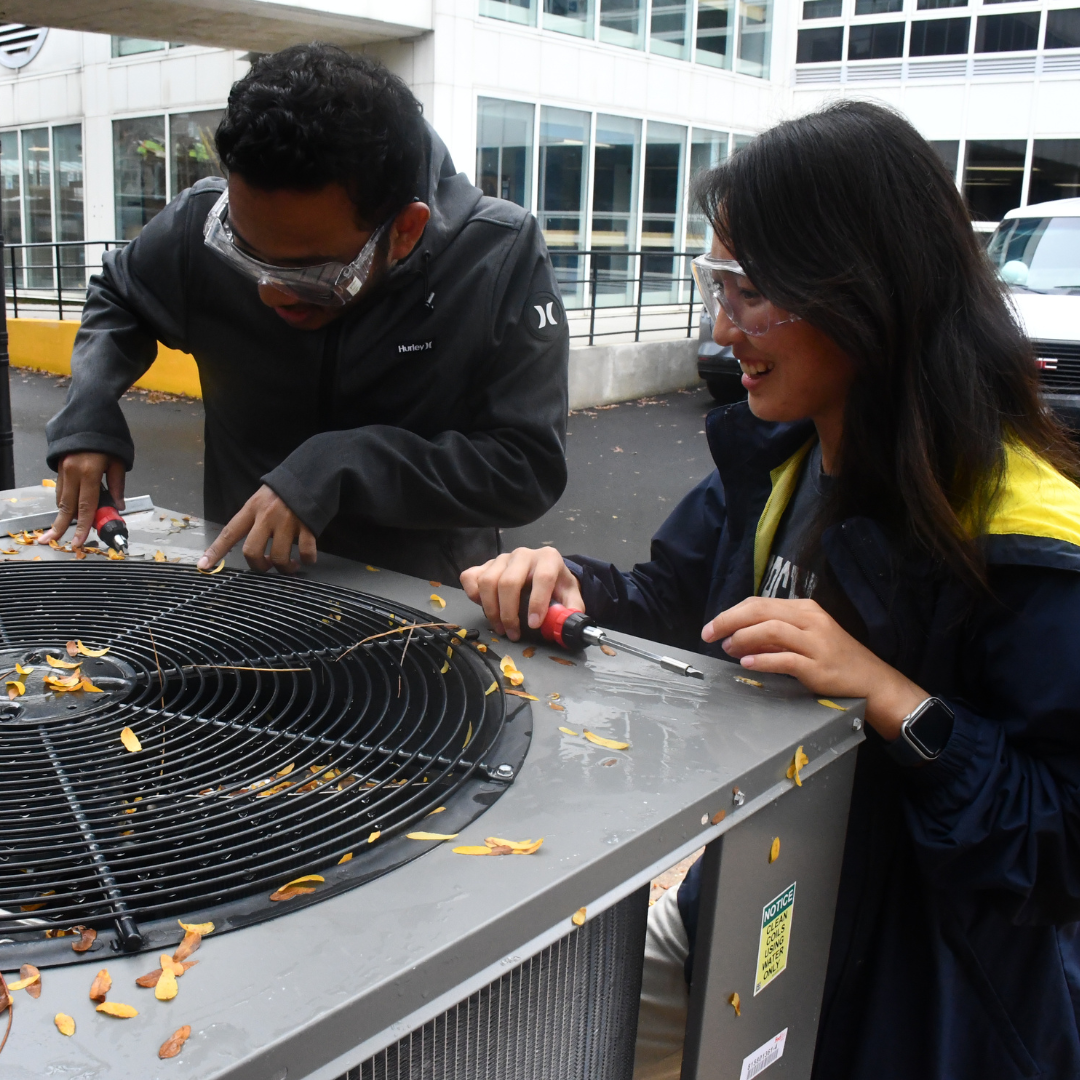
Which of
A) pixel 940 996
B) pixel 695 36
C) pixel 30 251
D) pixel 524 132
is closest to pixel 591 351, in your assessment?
pixel 524 132

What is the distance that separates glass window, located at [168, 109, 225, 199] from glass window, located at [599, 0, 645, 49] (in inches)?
196

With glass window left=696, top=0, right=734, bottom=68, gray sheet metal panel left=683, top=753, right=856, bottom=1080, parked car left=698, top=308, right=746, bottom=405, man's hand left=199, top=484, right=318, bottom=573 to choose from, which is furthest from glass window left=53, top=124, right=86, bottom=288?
gray sheet metal panel left=683, top=753, right=856, bottom=1080

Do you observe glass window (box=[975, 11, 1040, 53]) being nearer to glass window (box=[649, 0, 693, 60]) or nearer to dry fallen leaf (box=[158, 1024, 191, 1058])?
glass window (box=[649, 0, 693, 60])

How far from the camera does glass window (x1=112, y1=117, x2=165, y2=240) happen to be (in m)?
14.4

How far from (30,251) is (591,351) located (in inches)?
377

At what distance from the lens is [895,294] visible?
4.61 feet

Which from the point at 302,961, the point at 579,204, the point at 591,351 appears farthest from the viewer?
the point at 579,204

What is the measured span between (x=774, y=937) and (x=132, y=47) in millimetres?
16134

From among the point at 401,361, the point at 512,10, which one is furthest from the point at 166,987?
the point at 512,10

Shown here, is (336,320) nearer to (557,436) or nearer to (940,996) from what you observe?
(557,436)

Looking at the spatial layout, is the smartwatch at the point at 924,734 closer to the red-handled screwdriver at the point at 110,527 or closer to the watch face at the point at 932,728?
the watch face at the point at 932,728

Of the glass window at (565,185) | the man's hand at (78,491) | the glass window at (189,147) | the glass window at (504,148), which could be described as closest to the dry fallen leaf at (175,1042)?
the man's hand at (78,491)

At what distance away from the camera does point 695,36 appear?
51.1 feet

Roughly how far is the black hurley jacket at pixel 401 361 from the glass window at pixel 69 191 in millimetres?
14399
